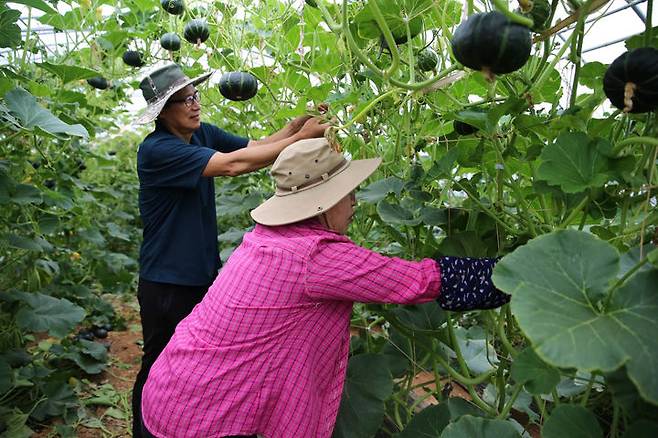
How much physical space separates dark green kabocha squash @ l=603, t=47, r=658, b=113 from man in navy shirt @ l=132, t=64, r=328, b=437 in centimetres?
118

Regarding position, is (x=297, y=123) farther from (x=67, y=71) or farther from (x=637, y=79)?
(x=637, y=79)

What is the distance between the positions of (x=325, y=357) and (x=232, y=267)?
28 cm

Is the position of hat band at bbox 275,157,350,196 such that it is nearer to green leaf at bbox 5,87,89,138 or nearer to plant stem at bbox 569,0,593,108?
plant stem at bbox 569,0,593,108

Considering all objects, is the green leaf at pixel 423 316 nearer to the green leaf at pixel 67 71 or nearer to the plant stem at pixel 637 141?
the plant stem at pixel 637 141

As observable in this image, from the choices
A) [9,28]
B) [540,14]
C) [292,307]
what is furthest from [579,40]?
[9,28]

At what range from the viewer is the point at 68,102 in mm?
2416


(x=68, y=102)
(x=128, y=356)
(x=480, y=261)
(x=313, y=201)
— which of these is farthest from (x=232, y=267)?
(x=128, y=356)

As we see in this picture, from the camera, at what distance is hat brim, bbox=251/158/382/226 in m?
1.29

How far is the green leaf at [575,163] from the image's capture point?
0.93 m

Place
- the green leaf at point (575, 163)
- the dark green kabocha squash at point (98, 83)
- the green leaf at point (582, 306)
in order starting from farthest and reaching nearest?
the dark green kabocha squash at point (98, 83) < the green leaf at point (575, 163) < the green leaf at point (582, 306)

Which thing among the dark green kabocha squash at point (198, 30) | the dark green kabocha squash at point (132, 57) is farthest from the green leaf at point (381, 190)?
the dark green kabocha squash at point (132, 57)

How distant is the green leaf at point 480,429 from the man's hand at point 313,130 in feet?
2.88

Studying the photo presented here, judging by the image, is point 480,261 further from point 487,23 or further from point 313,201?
point 487,23

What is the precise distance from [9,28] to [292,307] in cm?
130
